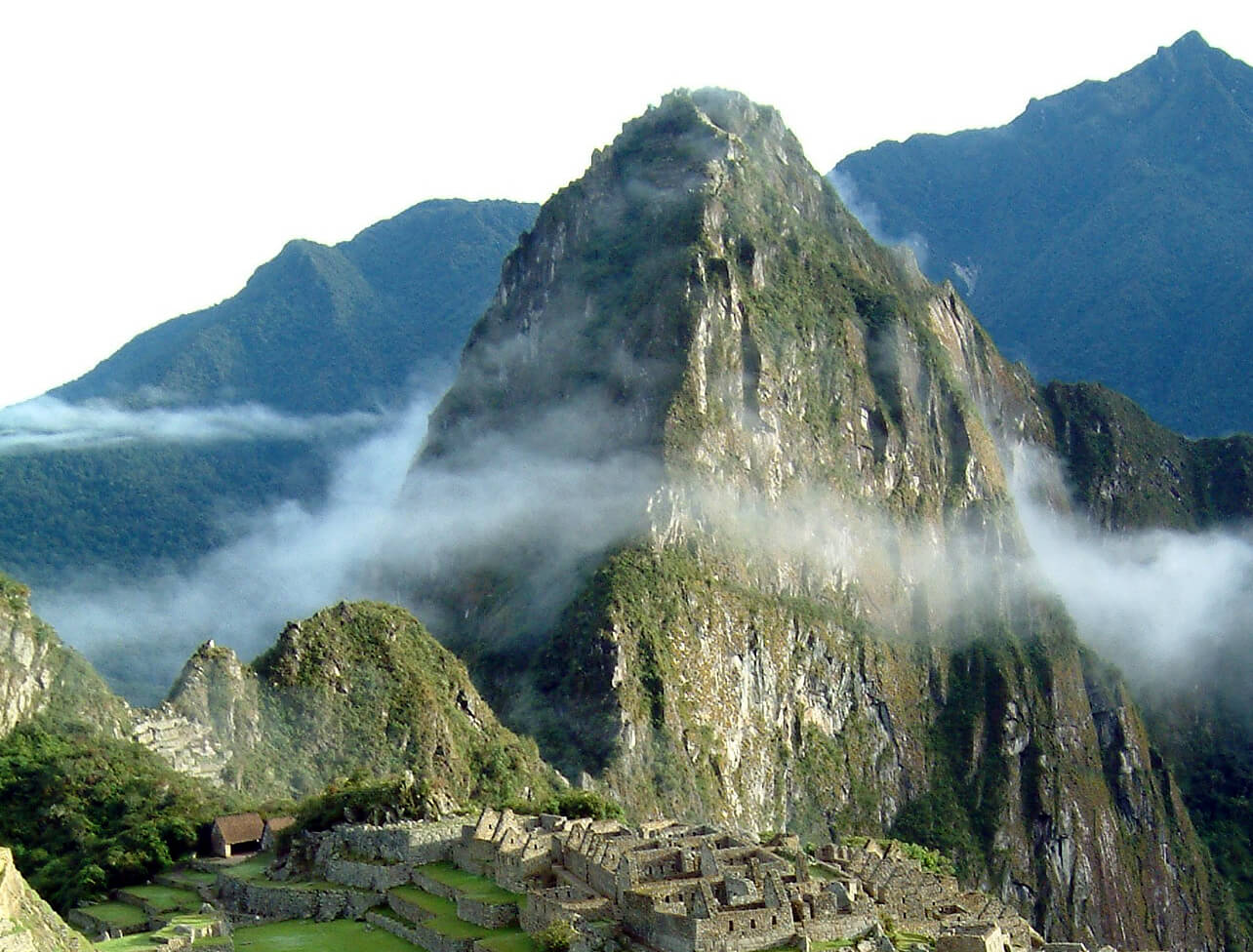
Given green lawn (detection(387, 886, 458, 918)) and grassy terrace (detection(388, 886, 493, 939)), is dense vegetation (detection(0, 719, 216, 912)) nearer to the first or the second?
green lawn (detection(387, 886, 458, 918))

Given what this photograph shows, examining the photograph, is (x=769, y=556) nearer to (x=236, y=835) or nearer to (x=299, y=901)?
(x=236, y=835)

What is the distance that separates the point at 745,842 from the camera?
56.1 meters

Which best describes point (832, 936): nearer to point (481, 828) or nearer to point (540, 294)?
point (481, 828)

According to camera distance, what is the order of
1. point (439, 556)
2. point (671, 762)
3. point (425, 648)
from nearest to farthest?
point (425, 648)
point (671, 762)
point (439, 556)

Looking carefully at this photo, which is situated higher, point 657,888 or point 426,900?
point 657,888

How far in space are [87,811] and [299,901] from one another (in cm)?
2264

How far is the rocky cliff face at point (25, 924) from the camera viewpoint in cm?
3494

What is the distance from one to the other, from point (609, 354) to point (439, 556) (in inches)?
916

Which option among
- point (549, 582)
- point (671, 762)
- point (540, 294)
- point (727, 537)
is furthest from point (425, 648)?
point (540, 294)

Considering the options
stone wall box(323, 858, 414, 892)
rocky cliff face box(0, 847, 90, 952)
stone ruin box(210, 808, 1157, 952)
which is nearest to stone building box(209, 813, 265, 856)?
stone ruin box(210, 808, 1157, 952)

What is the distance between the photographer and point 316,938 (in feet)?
169

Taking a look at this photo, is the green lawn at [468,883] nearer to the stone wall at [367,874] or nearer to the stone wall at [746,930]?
the stone wall at [367,874]

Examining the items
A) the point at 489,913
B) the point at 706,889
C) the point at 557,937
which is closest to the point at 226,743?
the point at 489,913

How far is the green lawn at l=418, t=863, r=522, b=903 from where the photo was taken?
49844 mm
